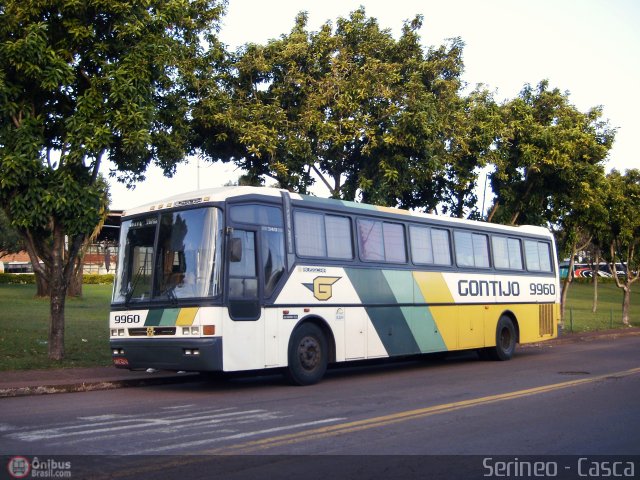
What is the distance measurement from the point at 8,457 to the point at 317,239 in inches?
305

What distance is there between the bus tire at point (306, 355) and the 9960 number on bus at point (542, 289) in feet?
28.3

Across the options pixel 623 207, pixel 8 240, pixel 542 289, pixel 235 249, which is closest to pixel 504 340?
pixel 542 289

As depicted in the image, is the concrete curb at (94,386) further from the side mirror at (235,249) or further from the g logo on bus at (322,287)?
the side mirror at (235,249)

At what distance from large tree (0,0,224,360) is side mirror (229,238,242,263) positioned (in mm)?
3485

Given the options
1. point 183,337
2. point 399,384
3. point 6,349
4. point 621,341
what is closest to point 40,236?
point 6,349

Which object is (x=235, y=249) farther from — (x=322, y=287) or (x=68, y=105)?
(x=68, y=105)

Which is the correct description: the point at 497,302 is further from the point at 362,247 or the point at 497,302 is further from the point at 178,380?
the point at 178,380

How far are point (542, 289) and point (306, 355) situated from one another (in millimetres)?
9920

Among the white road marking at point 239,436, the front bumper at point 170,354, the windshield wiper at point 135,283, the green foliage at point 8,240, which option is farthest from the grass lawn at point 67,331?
the green foliage at point 8,240

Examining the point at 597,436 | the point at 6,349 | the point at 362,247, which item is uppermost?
the point at 362,247

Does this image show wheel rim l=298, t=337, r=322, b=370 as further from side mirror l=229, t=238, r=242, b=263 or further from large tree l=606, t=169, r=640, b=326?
large tree l=606, t=169, r=640, b=326

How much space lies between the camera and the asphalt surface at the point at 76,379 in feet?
40.6

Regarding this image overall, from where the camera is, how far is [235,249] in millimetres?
12102

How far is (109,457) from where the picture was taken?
286 inches
